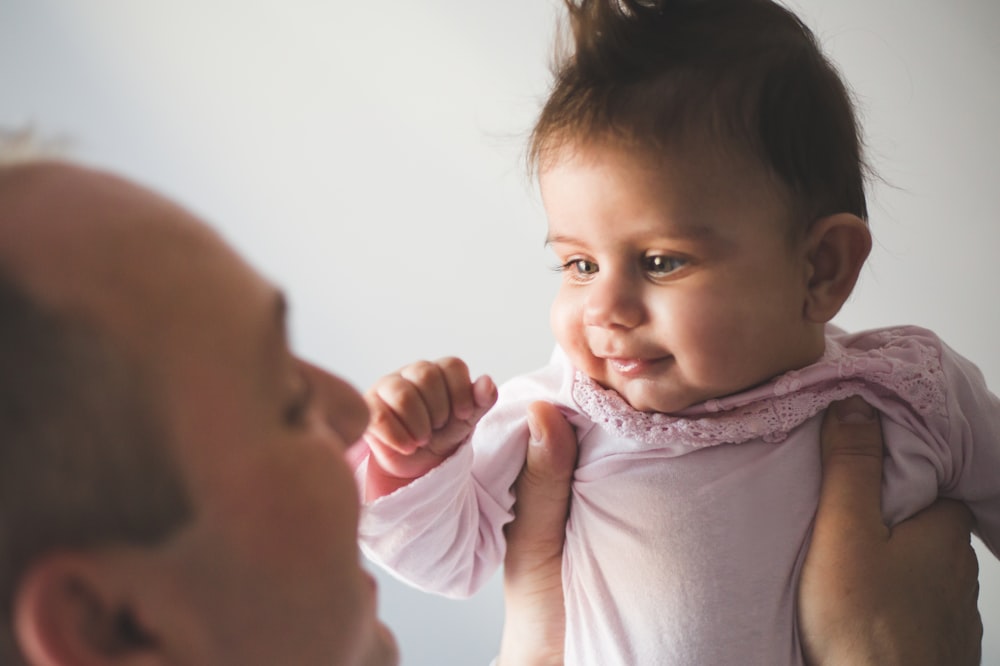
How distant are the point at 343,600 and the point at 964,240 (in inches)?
45.6

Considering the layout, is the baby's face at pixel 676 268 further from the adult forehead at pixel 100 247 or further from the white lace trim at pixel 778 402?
the adult forehead at pixel 100 247

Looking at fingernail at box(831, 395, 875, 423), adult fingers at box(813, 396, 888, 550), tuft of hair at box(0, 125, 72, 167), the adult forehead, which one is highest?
tuft of hair at box(0, 125, 72, 167)

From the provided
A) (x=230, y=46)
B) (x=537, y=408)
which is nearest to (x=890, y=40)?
(x=537, y=408)

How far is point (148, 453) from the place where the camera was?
0.35 m

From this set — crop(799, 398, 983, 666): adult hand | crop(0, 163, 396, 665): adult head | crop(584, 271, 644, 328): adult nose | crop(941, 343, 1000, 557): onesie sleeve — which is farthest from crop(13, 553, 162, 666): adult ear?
crop(941, 343, 1000, 557): onesie sleeve

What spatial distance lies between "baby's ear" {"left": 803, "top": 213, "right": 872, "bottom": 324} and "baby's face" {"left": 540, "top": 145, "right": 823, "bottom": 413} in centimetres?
1

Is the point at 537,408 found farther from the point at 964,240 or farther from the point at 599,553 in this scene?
the point at 964,240

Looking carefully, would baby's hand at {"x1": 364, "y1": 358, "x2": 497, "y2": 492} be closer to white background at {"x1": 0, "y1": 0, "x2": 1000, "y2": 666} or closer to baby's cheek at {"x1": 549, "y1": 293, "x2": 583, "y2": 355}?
baby's cheek at {"x1": 549, "y1": 293, "x2": 583, "y2": 355}

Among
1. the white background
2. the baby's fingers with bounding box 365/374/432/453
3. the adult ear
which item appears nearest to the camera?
the adult ear

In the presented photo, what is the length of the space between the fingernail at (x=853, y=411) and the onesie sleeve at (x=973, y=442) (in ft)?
0.24

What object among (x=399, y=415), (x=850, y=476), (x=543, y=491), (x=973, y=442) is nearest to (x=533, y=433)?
(x=543, y=491)

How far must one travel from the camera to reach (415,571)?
31.7 inches

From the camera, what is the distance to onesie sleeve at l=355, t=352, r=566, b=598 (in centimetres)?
73

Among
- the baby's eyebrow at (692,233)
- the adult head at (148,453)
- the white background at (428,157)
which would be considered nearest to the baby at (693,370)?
the baby's eyebrow at (692,233)
